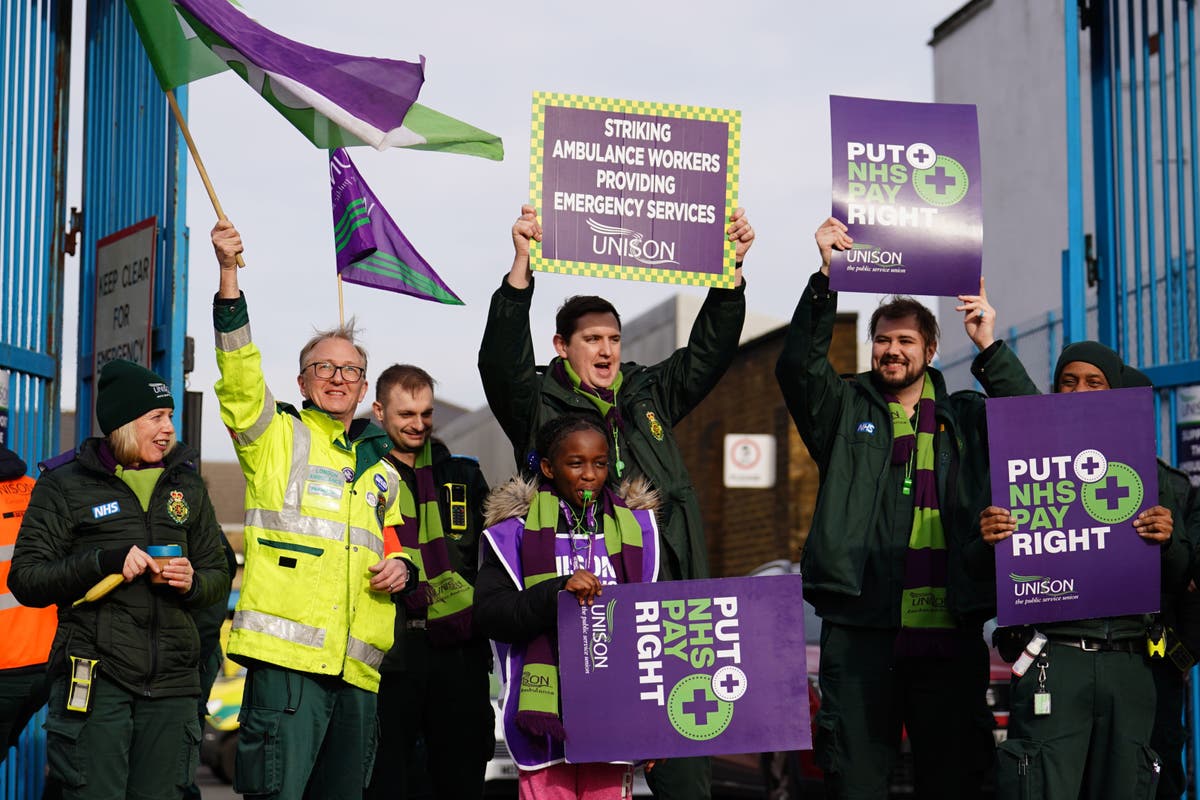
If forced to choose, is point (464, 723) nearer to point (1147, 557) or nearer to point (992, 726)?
point (992, 726)

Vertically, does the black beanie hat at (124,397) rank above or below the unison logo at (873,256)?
below

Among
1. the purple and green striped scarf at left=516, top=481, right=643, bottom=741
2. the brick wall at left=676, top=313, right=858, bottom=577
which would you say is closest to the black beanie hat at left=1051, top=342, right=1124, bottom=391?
the purple and green striped scarf at left=516, top=481, right=643, bottom=741

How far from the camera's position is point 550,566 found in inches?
223

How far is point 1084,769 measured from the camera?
6051mm

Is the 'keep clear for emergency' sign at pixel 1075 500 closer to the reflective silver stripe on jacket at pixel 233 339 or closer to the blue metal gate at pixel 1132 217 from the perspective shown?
the reflective silver stripe on jacket at pixel 233 339

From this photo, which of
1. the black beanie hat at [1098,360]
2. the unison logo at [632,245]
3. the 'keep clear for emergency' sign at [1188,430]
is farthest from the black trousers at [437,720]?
the 'keep clear for emergency' sign at [1188,430]

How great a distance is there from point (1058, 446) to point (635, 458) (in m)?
1.59

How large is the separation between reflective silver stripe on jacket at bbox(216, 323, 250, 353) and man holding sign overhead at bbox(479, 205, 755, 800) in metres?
0.89

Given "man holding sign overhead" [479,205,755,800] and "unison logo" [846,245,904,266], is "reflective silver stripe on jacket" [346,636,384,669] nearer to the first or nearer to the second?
"man holding sign overhead" [479,205,755,800]

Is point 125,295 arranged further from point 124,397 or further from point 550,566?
point 550,566

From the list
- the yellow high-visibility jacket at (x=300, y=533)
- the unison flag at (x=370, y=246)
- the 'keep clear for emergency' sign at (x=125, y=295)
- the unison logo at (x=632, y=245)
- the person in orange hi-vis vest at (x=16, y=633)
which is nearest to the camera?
the yellow high-visibility jacket at (x=300, y=533)

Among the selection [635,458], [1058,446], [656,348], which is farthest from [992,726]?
[656,348]

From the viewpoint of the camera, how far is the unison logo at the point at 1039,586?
19.4 ft

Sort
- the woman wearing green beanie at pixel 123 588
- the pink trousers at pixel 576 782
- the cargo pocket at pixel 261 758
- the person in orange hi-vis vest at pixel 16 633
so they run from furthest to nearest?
the person in orange hi-vis vest at pixel 16 633, the cargo pocket at pixel 261 758, the woman wearing green beanie at pixel 123 588, the pink trousers at pixel 576 782
